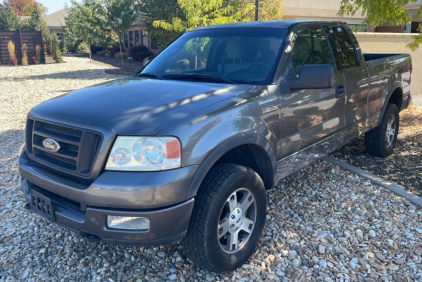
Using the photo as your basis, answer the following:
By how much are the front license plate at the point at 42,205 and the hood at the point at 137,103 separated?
61cm

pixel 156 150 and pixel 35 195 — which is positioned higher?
pixel 156 150

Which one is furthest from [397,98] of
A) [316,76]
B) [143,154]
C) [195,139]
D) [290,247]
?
[143,154]

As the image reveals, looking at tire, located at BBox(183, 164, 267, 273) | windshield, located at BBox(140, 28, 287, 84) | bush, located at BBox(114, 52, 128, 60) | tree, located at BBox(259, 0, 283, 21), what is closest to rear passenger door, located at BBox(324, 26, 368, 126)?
windshield, located at BBox(140, 28, 287, 84)

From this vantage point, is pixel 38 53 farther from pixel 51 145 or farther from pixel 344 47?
pixel 51 145

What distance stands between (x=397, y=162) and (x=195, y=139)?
416 centimetres

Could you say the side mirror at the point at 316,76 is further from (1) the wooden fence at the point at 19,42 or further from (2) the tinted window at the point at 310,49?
(1) the wooden fence at the point at 19,42

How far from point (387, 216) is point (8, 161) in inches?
214

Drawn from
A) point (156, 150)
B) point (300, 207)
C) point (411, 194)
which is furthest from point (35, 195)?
point (411, 194)

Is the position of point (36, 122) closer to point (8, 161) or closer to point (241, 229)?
point (241, 229)

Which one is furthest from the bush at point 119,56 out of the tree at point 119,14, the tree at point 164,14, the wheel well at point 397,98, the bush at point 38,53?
the wheel well at point 397,98

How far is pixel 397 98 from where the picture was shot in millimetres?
5844

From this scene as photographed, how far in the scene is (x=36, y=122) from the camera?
3.02 m

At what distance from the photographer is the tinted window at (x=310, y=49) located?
3.79 m

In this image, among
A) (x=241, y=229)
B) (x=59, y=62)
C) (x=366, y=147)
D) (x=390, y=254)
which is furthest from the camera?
(x=59, y=62)
